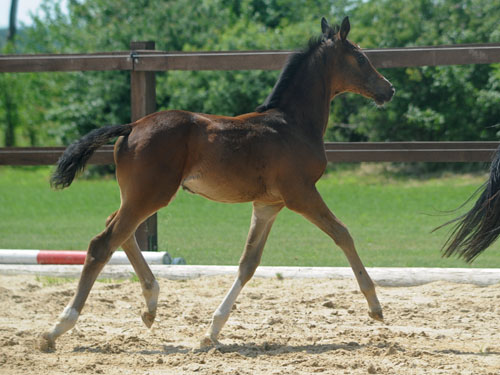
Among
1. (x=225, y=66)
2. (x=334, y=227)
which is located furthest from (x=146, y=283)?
(x=225, y=66)

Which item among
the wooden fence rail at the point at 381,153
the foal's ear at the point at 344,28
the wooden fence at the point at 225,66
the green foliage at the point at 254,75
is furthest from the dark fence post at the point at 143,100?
the green foliage at the point at 254,75

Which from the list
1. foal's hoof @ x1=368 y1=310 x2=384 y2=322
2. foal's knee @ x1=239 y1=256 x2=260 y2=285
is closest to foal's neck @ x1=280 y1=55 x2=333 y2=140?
foal's knee @ x1=239 y1=256 x2=260 y2=285

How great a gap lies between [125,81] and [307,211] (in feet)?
51.3

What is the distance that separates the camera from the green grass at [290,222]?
831 cm

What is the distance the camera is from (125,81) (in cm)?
1981

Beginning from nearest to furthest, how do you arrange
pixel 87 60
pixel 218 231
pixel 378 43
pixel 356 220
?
1. pixel 87 60
2. pixel 218 231
3. pixel 356 220
4. pixel 378 43

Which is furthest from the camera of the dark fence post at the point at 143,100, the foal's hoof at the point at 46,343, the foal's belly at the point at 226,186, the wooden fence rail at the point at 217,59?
the dark fence post at the point at 143,100

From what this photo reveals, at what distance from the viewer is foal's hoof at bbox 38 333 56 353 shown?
4.64 meters

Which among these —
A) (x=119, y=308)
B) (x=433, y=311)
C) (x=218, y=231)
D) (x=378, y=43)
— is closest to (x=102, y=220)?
(x=218, y=231)

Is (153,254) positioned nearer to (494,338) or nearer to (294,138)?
(294,138)

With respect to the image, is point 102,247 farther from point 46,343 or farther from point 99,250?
point 46,343

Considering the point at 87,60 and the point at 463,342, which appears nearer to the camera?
the point at 463,342

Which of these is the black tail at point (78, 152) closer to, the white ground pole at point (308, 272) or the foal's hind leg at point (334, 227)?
the foal's hind leg at point (334, 227)

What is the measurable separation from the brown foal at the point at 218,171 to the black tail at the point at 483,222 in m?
0.70
